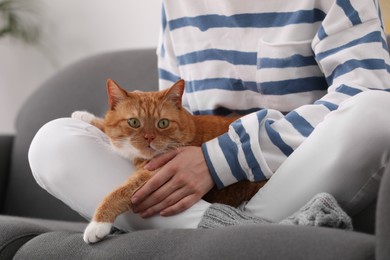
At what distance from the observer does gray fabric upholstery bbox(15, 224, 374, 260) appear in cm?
83

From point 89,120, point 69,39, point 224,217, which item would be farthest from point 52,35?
point 224,217

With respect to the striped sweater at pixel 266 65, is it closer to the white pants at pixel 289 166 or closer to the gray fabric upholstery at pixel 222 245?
the white pants at pixel 289 166

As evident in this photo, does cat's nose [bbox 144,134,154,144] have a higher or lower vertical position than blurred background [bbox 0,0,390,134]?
higher

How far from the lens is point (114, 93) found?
4.12ft

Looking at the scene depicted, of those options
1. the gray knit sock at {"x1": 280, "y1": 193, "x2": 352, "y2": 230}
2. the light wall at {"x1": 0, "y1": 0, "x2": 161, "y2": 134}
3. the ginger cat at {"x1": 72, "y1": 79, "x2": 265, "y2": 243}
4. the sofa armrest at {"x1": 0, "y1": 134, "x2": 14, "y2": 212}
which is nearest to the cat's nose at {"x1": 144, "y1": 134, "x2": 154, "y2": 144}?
the ginger cat at {"x1": 72, "y1": 79, "x2": 265, "y2": 243}

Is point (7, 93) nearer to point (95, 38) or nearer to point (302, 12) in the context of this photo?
point (95, 38)

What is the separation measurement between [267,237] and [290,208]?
0.21m

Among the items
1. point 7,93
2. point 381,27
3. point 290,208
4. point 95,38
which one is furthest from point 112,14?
point 290,208

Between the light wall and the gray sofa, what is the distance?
43 cm

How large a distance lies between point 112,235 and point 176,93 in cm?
31

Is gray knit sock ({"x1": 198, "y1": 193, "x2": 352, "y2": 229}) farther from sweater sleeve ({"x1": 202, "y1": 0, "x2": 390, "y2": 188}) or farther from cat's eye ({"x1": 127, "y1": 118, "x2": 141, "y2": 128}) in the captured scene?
cat's eye ({"x1": 127, "y1": 118, "x2": 141, "y2": 128})

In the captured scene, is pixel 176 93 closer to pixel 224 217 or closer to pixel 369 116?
pixel 224 217

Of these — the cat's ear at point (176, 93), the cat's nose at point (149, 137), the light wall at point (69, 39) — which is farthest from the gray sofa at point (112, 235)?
the light wall at point (69, 39)

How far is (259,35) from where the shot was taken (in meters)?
1.42
